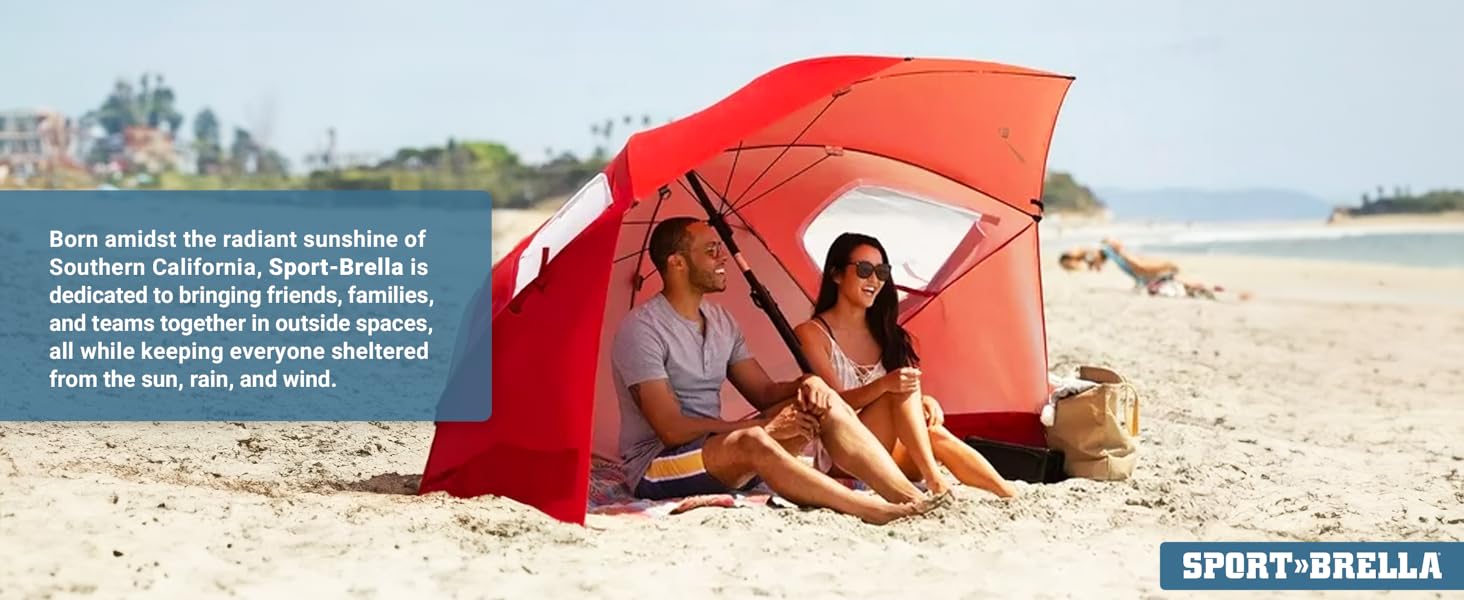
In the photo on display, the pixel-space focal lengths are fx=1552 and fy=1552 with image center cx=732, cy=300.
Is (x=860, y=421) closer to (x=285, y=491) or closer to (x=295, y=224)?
(x=285, y=491)

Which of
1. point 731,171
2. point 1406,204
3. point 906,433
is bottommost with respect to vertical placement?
point 906,433

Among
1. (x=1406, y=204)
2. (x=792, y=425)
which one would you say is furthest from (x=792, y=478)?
(x=1406, y=204)

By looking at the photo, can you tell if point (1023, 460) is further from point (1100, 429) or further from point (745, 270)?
point (745, 270)

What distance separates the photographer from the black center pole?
235 inches

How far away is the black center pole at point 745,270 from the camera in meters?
5.96

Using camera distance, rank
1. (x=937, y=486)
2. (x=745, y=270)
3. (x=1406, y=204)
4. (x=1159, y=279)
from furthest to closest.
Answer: (x=1406, y=204), (x=1159, y=279), (x=745, y=270), (x=937, y=486)

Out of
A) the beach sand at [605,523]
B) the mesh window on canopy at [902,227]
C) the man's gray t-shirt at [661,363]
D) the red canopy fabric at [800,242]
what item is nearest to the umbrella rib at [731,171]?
the red canopy fabric at [800,242]

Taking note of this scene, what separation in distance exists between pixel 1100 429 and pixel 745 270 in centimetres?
152

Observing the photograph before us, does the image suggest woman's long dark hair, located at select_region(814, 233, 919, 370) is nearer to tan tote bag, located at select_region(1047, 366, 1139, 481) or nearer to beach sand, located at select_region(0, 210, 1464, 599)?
beach sand, located at select_region(0, 210, 1464, 599)

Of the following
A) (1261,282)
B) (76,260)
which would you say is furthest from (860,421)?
(1261,282)

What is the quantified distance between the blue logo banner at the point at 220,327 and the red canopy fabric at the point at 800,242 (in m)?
0.25

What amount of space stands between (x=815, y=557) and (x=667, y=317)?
1204mm

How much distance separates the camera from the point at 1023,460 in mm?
6238

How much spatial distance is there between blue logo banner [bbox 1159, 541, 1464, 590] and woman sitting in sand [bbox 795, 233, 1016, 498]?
90 cm
